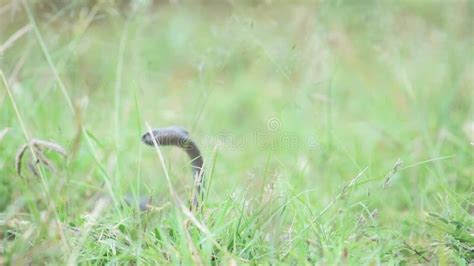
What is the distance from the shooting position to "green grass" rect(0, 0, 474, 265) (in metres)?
1.84

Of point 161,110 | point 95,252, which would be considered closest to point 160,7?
point 161,110

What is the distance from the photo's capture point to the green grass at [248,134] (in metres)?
1.84

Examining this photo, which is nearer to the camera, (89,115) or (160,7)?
(89,115)

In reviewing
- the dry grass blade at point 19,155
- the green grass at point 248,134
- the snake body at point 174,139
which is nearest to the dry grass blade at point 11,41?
the green grass at point 248,134

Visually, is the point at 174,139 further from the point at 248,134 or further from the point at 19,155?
the point at 248,134

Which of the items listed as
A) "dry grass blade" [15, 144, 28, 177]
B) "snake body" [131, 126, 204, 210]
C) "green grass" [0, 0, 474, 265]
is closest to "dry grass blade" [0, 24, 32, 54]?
"green grass" [0, 0, 474, 265]

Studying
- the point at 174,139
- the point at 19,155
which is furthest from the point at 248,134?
the point at 19,155

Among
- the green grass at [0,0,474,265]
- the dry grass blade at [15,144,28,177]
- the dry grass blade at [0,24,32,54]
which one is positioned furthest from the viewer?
the dry grass blade at [0,24,32,54]

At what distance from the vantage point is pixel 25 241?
1.72 m

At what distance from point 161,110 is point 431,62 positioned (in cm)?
189

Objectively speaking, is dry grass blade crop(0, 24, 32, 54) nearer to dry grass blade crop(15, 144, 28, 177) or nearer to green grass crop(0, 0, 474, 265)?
green grass crop(0, 0, 474, 265)

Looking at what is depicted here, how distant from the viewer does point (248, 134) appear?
362cm

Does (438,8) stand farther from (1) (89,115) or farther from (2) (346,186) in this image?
(2) (346,186)

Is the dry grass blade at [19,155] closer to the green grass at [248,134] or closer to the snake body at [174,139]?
the green grass at [248,134]
